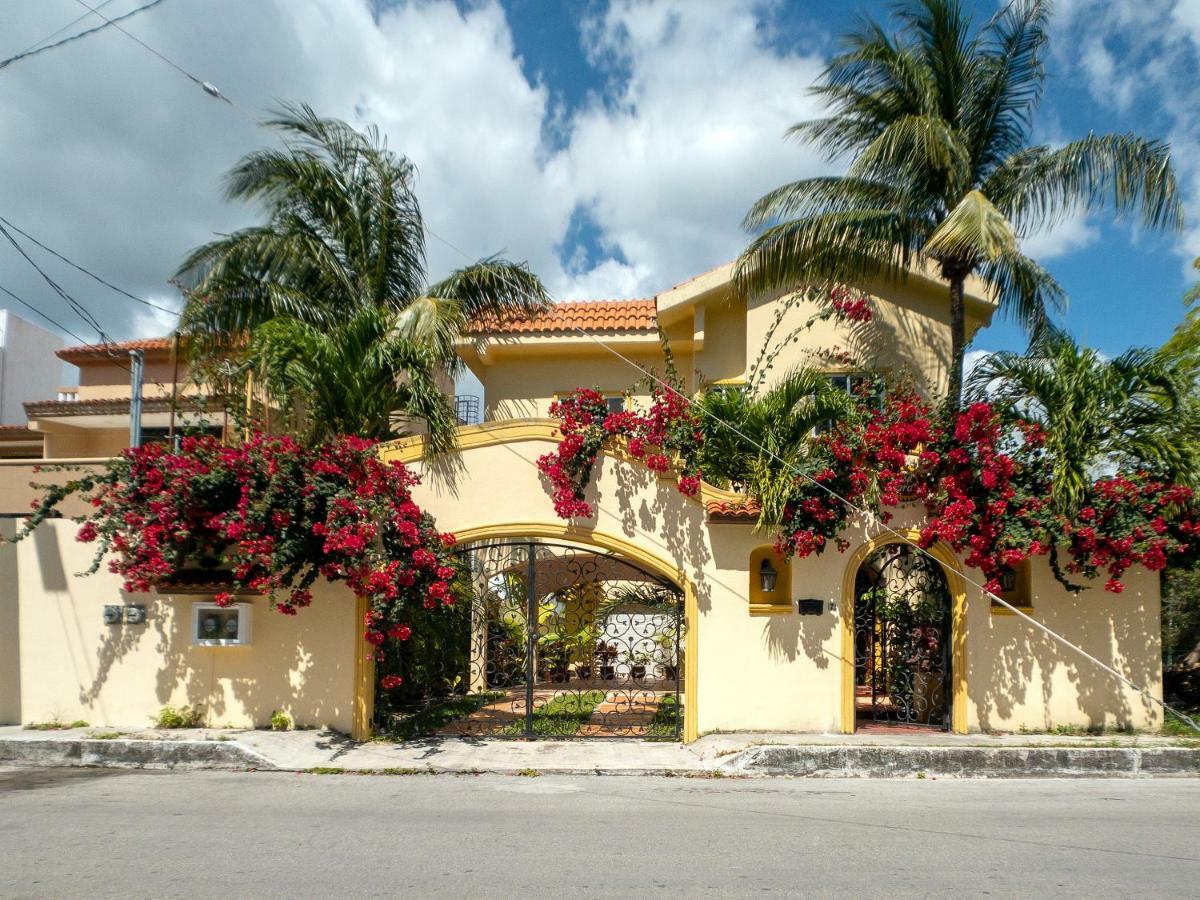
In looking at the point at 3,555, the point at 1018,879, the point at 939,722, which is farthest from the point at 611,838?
the point at 3,555

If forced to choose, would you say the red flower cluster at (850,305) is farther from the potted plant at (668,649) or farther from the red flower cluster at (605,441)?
the potted plant at (668,649)

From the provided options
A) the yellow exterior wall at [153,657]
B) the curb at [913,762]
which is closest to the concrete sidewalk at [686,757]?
the curb at [913,762]

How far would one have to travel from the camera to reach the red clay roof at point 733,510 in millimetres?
10000

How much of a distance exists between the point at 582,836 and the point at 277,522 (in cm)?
473

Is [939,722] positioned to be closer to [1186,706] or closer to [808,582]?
[808,582]

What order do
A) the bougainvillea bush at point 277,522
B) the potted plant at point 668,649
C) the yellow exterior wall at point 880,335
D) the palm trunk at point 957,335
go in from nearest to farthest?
the bougainvillea bush at point 277,522
the potted plant at point 668,649
the palm trunk at point 957,335
the yellow exterior wall at point 880,335

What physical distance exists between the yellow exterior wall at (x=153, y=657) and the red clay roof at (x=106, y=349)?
11452 millimetres

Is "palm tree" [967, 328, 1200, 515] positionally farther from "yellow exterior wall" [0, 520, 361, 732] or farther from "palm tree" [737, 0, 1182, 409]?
"yellow exterior wall" [0, 520, 361, 732]

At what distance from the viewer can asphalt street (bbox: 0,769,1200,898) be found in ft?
17.8

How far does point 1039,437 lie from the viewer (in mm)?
9898

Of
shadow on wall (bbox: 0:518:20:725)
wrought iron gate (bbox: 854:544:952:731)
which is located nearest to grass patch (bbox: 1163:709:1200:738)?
wrought iron gate (bbox: 854:544:952:731)

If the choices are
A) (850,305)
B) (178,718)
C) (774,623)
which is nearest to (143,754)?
(178,718)

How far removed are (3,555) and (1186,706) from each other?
15.8 metres

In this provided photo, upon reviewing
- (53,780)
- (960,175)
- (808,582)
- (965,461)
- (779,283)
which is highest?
(960,175)
